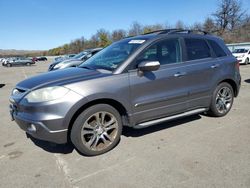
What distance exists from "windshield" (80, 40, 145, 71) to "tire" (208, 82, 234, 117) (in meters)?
2.03

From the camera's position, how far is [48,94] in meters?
3.43

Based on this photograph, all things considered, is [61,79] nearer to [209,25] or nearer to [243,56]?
[243,56]

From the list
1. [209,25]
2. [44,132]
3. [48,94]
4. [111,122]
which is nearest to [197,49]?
[111,122]

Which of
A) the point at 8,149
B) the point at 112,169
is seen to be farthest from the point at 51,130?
the point at 8,149

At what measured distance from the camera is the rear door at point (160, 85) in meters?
3.96

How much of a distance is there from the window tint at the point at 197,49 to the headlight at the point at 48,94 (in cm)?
249

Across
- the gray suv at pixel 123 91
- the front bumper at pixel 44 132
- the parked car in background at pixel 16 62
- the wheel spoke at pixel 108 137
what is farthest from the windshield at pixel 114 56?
the parked car in background at pixel 16 62

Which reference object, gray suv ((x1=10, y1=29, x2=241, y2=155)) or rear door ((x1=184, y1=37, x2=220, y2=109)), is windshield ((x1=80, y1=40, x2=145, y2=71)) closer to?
gray suv ((x1=10, y1=29, x2=241, y2=155))

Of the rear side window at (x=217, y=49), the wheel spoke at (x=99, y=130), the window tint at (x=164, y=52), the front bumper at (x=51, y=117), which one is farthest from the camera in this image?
the rear side window at (x=217, y=49)

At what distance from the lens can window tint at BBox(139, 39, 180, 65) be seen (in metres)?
4.20

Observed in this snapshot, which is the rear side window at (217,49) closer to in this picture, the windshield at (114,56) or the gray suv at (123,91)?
the gray suv at (123,91)

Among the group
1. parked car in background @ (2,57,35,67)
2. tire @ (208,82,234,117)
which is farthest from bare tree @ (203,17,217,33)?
tire @ (208,82,234,117)

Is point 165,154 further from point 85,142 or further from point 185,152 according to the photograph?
point 85,142

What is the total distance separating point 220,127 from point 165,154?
1.63m
